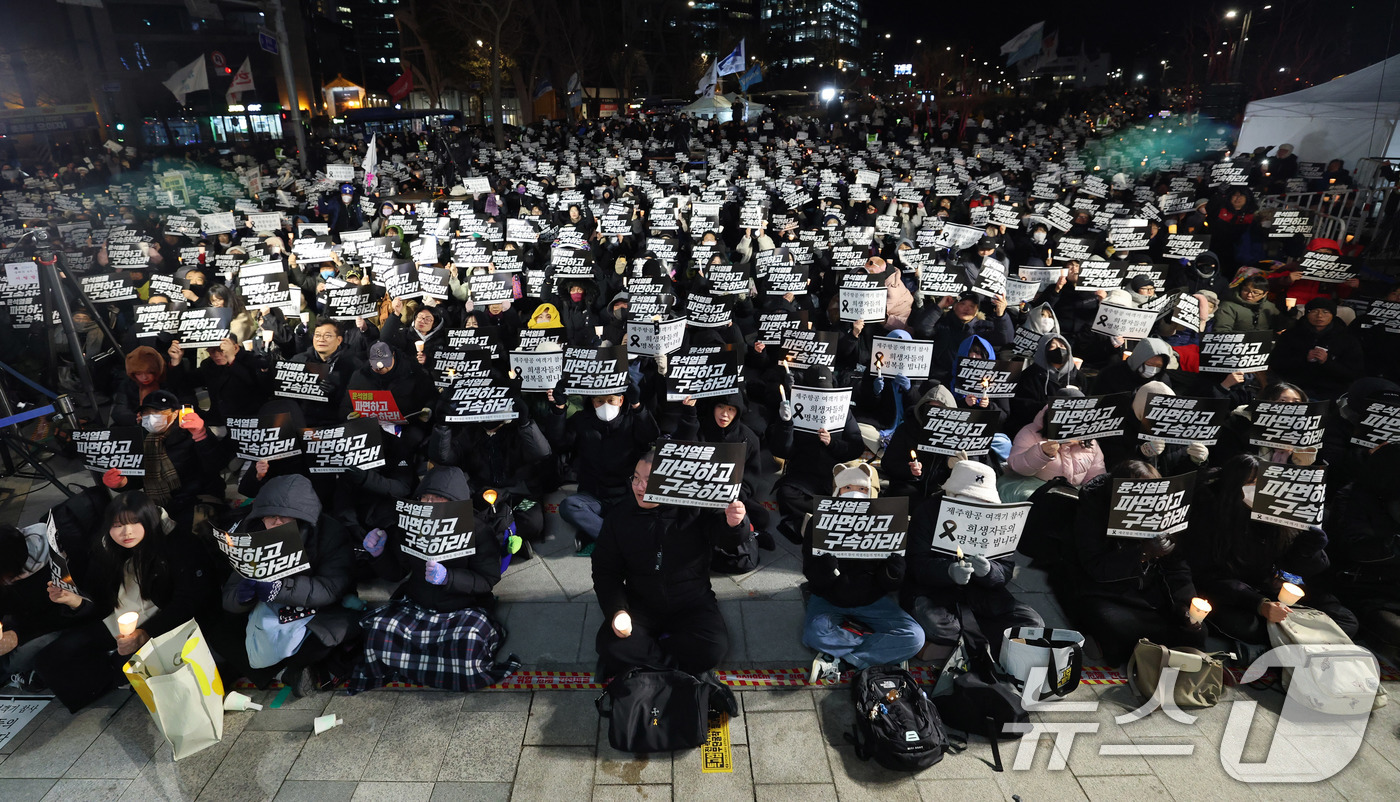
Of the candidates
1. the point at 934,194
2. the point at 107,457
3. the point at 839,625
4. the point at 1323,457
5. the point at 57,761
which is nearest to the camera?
the point at 57,761

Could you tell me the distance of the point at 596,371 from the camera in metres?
6.82

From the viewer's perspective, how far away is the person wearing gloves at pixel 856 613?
5.10 m

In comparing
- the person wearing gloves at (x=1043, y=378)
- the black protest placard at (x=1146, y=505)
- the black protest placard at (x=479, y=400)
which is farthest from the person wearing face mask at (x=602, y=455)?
the person wearing gloves at (x=1043, y=378)

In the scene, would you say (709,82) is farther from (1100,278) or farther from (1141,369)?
(1141,369)

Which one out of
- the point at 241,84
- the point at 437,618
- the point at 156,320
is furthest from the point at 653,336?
the point at 241,84

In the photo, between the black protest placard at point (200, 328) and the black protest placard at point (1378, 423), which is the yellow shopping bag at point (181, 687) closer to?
the black protest placard at point (200, 328)

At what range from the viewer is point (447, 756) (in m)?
4.57

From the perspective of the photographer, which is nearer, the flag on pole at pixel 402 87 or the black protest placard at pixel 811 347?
the black protest placard at pixel 811 347

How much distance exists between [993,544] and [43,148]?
47.3m

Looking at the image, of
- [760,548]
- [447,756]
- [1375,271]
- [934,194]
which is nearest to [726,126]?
[934,194]

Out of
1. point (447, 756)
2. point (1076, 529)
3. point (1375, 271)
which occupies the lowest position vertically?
point (447, 756)

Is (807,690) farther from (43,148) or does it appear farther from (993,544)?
(43,148)

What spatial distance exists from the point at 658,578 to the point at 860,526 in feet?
4.95

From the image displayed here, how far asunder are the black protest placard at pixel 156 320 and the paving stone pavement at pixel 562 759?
18.7ft
